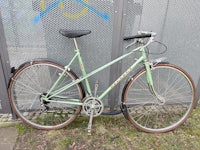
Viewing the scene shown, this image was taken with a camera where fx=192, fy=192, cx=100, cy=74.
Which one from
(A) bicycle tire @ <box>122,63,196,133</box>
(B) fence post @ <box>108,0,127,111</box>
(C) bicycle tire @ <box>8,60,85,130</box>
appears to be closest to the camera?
(B) fence post @ <box>108,0,127,111</box>

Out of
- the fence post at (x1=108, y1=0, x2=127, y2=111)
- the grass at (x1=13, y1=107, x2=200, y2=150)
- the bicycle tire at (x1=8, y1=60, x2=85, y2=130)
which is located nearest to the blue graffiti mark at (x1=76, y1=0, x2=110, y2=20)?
the fence post at (x1=108, y1=0, x2=127, y2=111)

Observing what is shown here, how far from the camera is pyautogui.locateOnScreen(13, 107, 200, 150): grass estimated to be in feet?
8.70

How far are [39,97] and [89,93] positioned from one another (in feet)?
2.40

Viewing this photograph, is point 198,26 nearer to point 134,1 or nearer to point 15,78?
point 134,1

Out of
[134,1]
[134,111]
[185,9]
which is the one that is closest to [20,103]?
[134,111]

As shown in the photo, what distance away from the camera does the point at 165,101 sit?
3.02 m

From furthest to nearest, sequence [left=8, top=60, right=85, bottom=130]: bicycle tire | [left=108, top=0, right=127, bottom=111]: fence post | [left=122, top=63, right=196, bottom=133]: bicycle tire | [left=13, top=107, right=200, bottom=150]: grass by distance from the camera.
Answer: [left=122, top=63, right=196, bottom=133]: bicycle tire, [left=8, top=60, right=85, bottom=130]: bicycle tire, [left=13, top=107, right=200, bottom=150]: grass, [left=108, top=0, right=127, bottom=111]: fence post

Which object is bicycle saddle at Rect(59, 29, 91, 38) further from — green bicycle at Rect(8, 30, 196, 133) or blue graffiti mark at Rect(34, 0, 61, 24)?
blue graffiti mark at Rect(34, 0, 61, 24)

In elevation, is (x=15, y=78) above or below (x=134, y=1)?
below

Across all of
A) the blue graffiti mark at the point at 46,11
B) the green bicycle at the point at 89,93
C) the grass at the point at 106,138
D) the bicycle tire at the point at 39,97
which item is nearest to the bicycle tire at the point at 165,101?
the green bicycle at the point at 89,93

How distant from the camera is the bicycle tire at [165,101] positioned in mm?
3061

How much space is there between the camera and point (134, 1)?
102 inches

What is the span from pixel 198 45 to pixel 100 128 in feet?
6.69

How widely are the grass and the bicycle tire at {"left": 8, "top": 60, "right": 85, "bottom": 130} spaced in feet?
0.52
